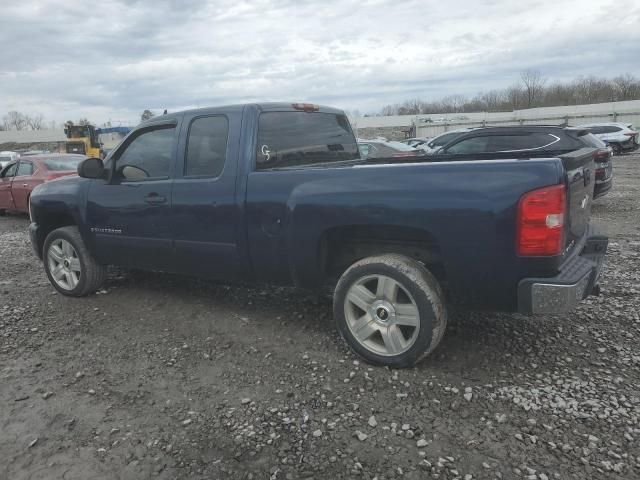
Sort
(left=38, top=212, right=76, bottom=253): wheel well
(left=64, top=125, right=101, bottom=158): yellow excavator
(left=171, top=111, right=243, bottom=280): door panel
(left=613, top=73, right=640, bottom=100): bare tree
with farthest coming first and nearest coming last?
(left=613, top=73, right=640, bottom=100): bare tree < (left=64, top=125, right=101, bottom=158): yellow excavator < (left=38, top=212, right=76, bottom=253): wheel well < (left=171, top=111, right=243, bottom=280): door panel

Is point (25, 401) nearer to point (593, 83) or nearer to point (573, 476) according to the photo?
point (573, 476)

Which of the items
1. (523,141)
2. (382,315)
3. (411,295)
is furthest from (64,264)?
(523,141)

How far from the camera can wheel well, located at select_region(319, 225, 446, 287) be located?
3523 millimetres

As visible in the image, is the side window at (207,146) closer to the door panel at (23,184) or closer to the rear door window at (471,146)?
the rear door window at (471,146)

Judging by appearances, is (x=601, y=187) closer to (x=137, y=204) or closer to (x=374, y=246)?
(x=374, y=246)

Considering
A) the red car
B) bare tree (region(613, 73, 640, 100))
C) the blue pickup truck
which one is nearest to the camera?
the blue pickup truck

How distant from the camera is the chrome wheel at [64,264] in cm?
547

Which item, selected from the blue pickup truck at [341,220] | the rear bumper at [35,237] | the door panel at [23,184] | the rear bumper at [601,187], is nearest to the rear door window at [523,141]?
the rear bumper at [601,187]

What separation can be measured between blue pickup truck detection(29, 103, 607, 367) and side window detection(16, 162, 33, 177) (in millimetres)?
6955

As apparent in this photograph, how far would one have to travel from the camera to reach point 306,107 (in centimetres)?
478

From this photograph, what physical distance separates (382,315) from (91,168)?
Answer: 3138 millimetres

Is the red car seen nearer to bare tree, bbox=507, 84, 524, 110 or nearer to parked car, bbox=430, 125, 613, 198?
parked car, bbox=430, 125, 613, 198

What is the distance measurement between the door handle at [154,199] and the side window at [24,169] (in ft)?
26.9

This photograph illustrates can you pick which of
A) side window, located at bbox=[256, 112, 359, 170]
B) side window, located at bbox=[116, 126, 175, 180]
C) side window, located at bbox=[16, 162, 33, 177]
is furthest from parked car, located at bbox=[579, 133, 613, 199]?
side window, located at bbox=[16, 162, 33, 177]
